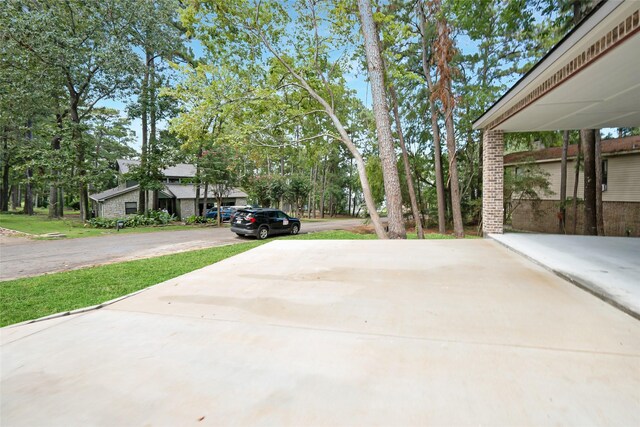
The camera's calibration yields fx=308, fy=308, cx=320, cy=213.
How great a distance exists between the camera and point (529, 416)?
1442 mm

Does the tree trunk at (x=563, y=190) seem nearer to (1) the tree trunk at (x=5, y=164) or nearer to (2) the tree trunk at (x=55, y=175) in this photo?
(2) the tree trunk at (x=55, y=175)

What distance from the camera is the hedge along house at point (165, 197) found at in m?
24.3

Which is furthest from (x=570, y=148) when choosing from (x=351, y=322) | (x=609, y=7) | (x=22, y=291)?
(x=22, y=291)

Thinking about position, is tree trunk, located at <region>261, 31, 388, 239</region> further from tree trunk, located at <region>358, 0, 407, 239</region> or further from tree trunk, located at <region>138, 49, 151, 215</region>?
tree trunk, located at <region>138, 49, 151, 215</region>

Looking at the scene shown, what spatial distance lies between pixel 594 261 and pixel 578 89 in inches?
93.8

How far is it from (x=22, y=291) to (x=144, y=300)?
3.56 meters

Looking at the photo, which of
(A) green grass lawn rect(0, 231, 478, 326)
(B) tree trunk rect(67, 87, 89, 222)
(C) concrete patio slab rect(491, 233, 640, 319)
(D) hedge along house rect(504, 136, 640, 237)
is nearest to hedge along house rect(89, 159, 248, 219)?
(B) tree trunk rect(67, 87, 89, 222)

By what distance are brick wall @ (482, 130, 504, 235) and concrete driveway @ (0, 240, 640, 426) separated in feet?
13.0

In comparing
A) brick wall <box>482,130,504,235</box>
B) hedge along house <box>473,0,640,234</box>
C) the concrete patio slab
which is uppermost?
hedge along house <box>473,0,640,234</box>

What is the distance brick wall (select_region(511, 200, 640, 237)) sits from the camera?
41.2 ft

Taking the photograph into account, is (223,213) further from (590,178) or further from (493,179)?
(590,178)

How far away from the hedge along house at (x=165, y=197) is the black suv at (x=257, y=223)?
35.4ft

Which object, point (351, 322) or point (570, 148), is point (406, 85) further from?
point (351, 322)

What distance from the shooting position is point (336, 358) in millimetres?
1988
